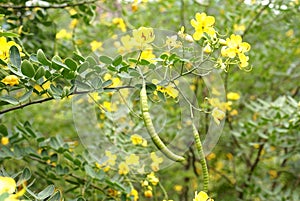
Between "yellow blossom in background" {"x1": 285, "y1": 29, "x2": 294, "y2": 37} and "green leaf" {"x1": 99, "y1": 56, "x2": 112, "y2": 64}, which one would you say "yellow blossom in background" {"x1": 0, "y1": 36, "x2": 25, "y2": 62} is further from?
"yellow blossom in background" {"x1": 285, "y1": 29, "x2": 294, "y2": 37}

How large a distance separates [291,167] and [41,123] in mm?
1216

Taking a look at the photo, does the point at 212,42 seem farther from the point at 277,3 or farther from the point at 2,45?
the point at 277,3

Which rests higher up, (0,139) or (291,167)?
(0,139)

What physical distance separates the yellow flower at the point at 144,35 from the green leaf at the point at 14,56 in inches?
10.1

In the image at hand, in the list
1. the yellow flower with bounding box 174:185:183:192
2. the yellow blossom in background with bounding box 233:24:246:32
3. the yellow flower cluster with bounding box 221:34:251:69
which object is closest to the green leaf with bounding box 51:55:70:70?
the yellow flower cluster with bounding box 221:34:251:69

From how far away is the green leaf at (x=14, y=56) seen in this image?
94 cm

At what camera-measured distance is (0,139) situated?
1.46 m

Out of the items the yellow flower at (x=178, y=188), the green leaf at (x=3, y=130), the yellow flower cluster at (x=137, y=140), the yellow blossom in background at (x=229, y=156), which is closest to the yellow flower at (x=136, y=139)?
the yellow flower cluster at (x=137, y=140)

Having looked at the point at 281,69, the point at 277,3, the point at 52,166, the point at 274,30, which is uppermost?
the point at 277,3

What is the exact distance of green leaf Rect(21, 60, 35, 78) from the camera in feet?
2.95

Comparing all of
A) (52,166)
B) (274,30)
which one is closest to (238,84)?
(274,30)

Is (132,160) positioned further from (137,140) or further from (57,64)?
(57,64)

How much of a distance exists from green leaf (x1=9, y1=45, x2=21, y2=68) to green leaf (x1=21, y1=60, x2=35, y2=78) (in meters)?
0.04

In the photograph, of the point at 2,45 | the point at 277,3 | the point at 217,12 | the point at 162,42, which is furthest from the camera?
the point at 217,12
